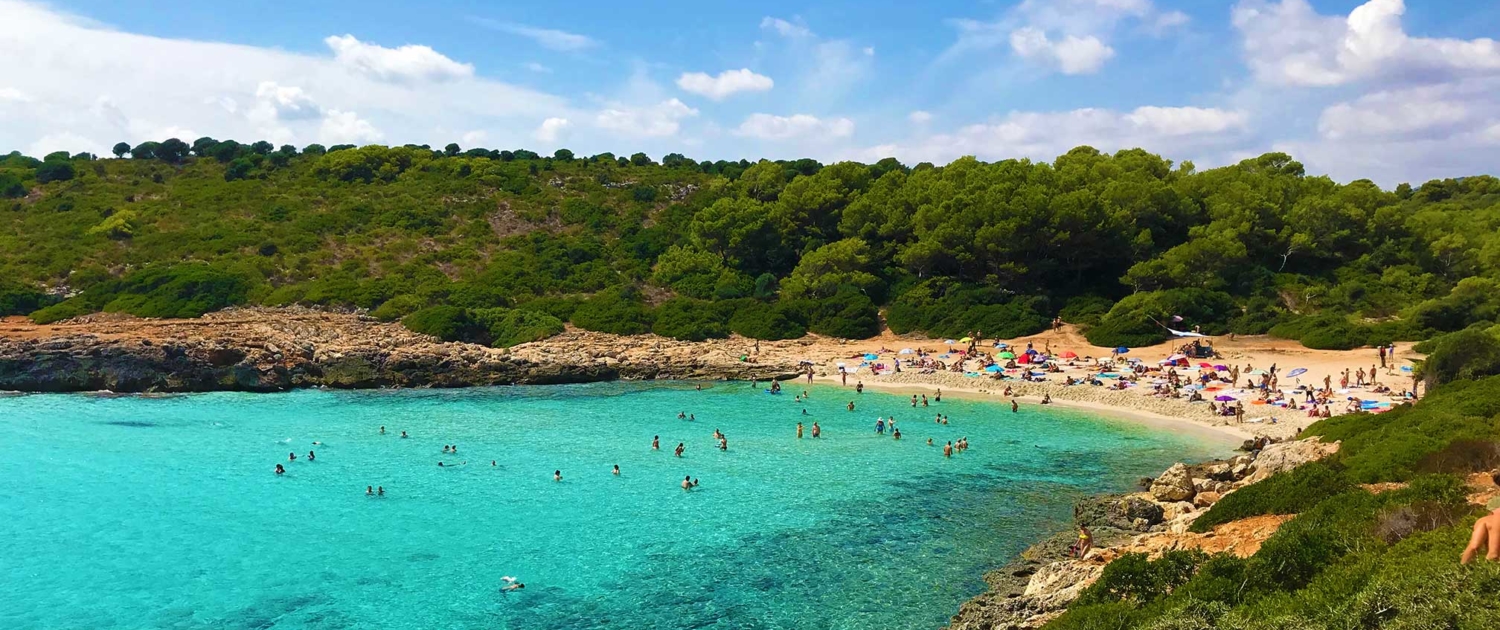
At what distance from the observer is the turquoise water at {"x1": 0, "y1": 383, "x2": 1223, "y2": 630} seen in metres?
18.3

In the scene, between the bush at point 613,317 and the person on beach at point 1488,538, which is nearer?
the person on beach at point 1488,538

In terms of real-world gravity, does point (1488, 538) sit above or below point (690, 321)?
below

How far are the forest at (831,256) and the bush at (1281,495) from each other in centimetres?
2954

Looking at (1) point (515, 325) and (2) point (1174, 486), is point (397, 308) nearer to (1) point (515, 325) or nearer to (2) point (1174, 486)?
(1) point (515, 325)

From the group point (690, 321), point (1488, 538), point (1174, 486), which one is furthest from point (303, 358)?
point (1488, 538)

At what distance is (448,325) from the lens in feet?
174

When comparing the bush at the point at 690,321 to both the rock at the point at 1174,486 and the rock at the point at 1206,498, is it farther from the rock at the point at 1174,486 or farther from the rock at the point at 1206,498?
the rock at the point at 1206,498

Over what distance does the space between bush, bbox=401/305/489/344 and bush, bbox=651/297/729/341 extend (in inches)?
402

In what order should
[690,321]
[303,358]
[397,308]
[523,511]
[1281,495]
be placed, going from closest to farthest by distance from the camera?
[1281,495], [523,511], [303,358], [690,321], [397,308]

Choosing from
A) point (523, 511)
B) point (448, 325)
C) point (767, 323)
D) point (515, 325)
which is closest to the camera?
point (523, 511)

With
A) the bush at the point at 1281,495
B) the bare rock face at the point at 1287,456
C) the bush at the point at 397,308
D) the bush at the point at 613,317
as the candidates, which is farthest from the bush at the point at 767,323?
the bush at the point at 1281,495

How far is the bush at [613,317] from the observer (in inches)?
2199

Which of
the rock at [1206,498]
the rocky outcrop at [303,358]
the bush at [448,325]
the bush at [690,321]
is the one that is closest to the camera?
the rock at [1206,498]

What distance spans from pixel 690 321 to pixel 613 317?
467 centimetres
